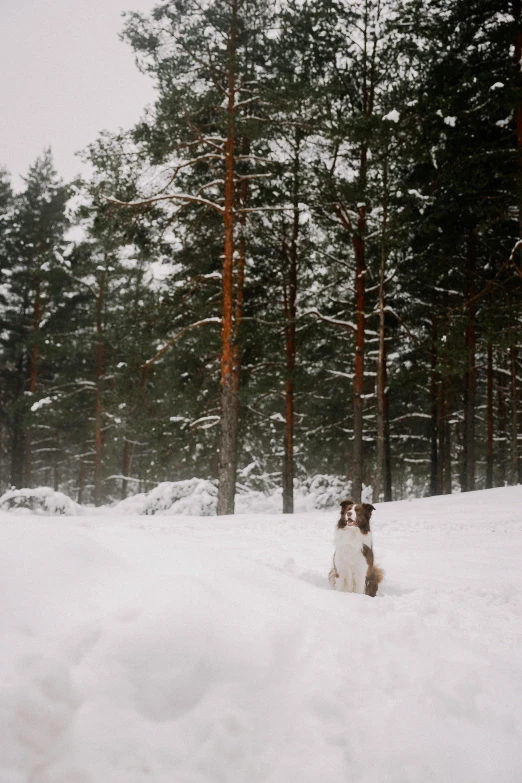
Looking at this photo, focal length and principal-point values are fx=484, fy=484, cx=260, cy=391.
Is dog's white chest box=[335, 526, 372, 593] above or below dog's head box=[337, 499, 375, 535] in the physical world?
below

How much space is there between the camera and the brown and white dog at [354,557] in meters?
5.25

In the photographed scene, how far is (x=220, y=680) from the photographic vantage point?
7.40 ft

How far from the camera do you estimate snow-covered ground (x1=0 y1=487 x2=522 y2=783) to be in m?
1.87

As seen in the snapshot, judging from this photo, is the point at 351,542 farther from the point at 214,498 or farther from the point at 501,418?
the point at 501,418

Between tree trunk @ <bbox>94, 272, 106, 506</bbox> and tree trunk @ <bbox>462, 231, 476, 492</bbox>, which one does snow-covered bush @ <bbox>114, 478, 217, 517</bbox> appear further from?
tree trunk @ <bbox>462, 231, 476, 492</bbox>

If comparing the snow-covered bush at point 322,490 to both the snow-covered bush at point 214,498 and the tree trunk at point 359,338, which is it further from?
the tree trunk at point 359,338

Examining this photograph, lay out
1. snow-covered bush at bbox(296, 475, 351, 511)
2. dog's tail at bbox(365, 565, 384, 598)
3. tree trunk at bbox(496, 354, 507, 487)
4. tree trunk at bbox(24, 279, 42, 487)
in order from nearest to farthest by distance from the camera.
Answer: dog's tail at bbox(365, 565, 384, 598)
snow-covered bush at bbox(296, 475, 351, 511)
tree trunk at bbox(496, 354, 507, 487)
tree trunk at bbox(24, 279, 42, 487)

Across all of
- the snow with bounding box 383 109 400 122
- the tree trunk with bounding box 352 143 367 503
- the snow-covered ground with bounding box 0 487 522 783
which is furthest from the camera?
the tree trunk with bounding box 352 143 367 503

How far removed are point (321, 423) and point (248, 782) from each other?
16.9 m

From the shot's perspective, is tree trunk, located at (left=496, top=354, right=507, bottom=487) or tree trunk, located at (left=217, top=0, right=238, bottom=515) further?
tree trunk, located at (left=496, top=354, right=507, bottom=487)

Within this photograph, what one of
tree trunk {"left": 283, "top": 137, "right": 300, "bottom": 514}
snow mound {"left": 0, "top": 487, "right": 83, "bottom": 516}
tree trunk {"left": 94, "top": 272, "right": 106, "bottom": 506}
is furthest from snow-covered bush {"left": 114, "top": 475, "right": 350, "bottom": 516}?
tree trunk {"left": 94, "top": 272, "right": 106, "bottom": 506}

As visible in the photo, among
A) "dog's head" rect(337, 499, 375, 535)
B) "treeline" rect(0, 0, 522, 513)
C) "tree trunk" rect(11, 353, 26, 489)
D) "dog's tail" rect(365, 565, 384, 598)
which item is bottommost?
"dog's tail" rect(365, 565, 384, 598)

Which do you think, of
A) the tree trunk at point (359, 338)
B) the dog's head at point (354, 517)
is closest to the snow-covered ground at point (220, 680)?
the dog's head at point (354, 517)

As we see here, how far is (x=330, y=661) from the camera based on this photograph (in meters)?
2.54
